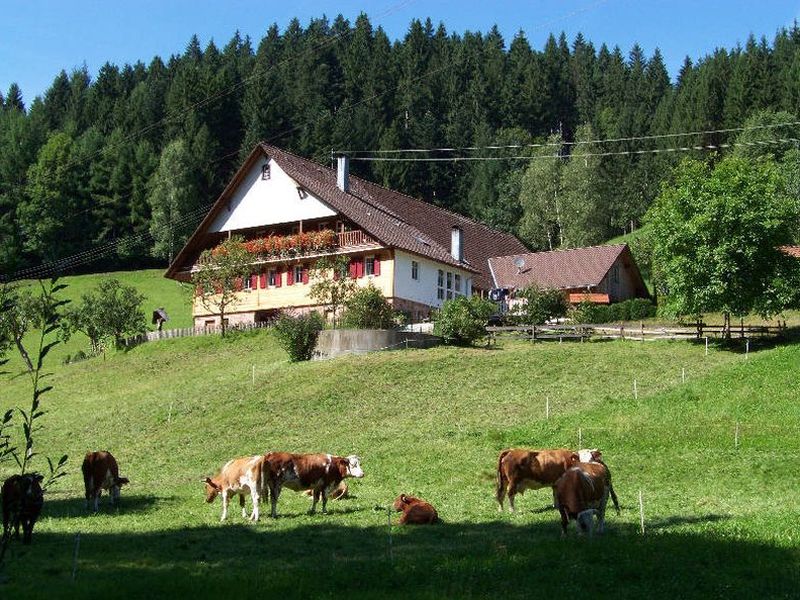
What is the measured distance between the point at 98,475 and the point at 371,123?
379ft

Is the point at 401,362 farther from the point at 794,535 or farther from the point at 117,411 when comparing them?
the point at 794,535

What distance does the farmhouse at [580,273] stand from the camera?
70.4 m

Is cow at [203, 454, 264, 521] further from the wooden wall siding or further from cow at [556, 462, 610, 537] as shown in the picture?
the wooden wall siding

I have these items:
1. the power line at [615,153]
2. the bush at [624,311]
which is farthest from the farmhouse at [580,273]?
the power line at [615,153]

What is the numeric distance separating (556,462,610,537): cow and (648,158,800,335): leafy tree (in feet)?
104

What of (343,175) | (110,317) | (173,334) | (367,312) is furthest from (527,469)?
(343,175)

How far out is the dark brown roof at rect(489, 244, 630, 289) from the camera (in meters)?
70.7

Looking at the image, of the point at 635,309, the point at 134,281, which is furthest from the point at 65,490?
the point at 134,281

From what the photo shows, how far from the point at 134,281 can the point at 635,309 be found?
177ft

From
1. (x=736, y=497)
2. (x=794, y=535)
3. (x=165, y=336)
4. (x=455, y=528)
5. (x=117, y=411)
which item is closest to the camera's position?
(x=794, y=535)

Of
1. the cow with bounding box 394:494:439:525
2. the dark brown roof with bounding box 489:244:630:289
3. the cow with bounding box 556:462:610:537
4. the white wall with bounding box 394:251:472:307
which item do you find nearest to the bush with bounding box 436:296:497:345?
the white wall with bounding box 394:251:472:307

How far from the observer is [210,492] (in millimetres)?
22984

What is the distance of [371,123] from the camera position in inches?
5320

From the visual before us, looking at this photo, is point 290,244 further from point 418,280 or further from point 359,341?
point 359,341
